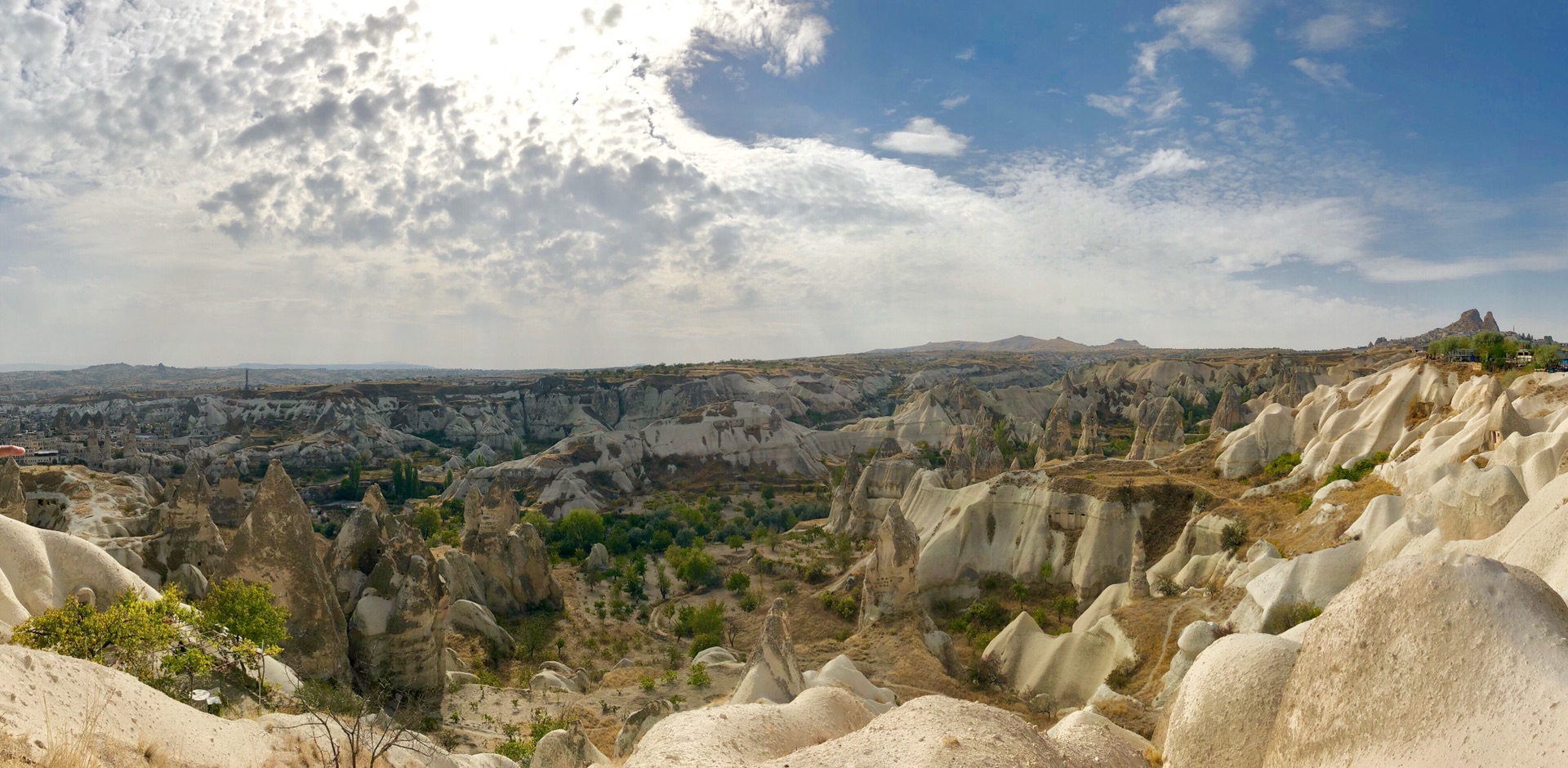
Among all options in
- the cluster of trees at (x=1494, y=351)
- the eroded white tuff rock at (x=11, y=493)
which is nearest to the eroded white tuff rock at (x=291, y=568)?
the eroded white tuff rock at (x=11, y=493)

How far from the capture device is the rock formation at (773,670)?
1794 centimetres

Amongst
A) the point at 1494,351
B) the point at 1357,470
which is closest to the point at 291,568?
the point at 1357,470

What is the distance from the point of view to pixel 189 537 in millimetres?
28672

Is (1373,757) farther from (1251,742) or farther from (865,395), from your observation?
(865,395)

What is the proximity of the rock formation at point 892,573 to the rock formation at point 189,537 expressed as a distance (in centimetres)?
2569

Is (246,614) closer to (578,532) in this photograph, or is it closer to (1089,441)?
(578,532)

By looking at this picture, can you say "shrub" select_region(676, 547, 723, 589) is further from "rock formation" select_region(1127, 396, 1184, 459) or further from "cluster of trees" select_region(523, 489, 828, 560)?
"rock formation" select_region(1127, 396, 1184, 459)

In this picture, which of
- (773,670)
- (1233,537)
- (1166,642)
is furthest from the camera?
(1233,537)

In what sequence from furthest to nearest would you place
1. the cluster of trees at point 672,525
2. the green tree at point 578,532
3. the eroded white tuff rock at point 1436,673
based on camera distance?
1. the cluster of trees at point 672,525
2. the green tree at point 578,532
3. the eroded white tuff rock at point 1436,673

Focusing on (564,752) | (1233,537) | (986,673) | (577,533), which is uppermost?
(1233,537)

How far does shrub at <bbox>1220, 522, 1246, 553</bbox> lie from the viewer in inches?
1129

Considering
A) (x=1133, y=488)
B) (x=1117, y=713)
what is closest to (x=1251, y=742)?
(x=1117, y=713)

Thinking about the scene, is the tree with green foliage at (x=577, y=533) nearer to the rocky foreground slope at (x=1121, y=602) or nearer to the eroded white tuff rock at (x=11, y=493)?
the rocky foreground slope at (x=1121, y=602)

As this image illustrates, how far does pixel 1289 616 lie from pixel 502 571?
104 feet
